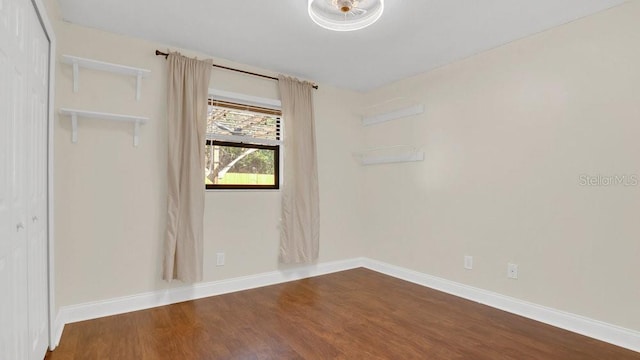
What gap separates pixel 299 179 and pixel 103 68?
211 centimetres

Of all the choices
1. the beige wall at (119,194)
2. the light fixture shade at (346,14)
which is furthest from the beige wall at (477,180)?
the light fixture shade at (346,14)

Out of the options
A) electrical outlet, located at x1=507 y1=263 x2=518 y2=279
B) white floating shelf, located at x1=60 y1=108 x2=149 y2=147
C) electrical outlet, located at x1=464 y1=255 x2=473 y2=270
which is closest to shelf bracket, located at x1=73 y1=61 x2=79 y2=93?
white floating shelf, located at x1=60 y1=108 x2=149 y2=147

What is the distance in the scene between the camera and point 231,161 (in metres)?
3.48

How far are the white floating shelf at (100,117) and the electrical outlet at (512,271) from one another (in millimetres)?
3499

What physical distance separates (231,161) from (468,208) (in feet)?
8.29

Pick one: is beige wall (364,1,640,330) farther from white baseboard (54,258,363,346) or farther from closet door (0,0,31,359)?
closet door (0,0,31,359)

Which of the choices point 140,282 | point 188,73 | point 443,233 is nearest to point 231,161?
point 188,73

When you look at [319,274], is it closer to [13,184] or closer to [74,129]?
[74,129]

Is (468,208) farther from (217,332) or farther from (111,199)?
(111,199)

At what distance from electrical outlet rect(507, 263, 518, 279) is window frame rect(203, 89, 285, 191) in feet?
8.07

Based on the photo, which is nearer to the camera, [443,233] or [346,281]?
[443,233]

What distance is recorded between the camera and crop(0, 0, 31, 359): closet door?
1325mm

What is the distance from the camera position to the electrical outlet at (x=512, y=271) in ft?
9.32

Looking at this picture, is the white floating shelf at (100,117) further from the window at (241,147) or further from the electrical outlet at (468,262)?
the electrical outlet at (468,262)
